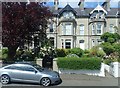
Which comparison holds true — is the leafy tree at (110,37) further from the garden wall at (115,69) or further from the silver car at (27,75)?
the silver car at (27,75)

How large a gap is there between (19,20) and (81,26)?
2302 cm

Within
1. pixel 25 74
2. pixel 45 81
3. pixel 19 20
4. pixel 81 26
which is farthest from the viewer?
pixel 81 26

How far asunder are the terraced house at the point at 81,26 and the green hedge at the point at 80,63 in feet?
69.5

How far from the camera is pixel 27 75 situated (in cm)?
1281

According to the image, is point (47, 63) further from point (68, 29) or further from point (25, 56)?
point (68, 29)

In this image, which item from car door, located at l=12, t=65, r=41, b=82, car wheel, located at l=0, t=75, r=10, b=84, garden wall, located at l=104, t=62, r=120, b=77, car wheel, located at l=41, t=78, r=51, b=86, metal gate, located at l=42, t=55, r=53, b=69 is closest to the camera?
car wheel, located at l=41, t=78, r=51, b=86

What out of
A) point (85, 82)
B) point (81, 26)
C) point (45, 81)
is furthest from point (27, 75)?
point (81, 26)

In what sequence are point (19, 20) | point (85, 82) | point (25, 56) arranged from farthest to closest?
point (25, 56) → point (19, 20) → point (85, 82)

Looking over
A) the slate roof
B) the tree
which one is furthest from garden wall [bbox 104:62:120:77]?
the slate roof

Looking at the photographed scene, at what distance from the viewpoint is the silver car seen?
1277 cm

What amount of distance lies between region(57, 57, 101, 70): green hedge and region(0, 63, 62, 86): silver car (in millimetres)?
4166

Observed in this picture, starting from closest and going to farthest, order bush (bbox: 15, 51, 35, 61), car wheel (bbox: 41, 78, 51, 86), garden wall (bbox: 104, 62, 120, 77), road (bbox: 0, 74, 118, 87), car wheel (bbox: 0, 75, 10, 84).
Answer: car wheel (bbox: 41, 78, 51, 86)
car wheel (bbox: 0, 75, 10, 84)
road (bbox: 0, 74, 118, 87)
garden wall (bbox: 104, 62, 120, 77)
bush (bbox: 15, 51, 35, 61)

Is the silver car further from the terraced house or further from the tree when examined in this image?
the terraced house

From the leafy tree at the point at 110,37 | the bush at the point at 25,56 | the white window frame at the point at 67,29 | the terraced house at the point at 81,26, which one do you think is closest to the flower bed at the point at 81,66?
the bush at the point at 25,56
